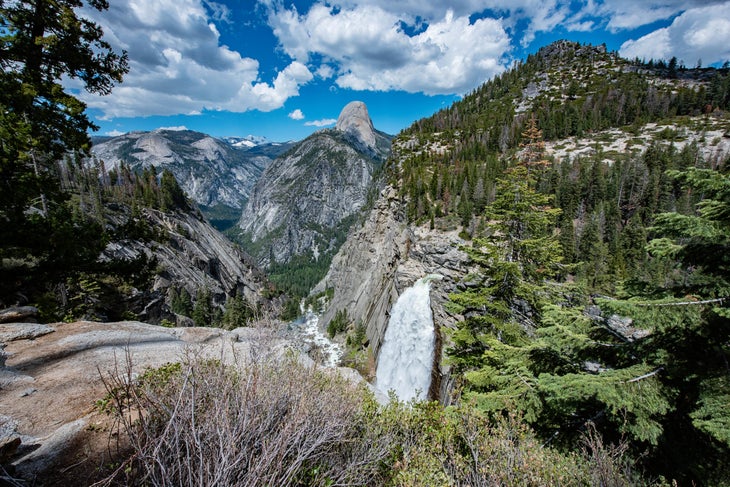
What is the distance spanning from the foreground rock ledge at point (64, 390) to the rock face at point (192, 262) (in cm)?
3697

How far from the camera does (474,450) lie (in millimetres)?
6855

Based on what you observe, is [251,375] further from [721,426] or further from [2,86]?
[2,86]

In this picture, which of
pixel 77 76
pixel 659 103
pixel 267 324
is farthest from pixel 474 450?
pixel 659 103

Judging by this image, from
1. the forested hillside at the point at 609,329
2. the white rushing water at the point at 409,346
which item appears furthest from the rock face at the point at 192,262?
the forested hillside at the point at 609,329

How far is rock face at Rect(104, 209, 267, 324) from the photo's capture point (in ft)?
209

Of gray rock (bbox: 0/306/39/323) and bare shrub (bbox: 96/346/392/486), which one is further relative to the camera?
gray rock (bbox: 0/306/39/323)

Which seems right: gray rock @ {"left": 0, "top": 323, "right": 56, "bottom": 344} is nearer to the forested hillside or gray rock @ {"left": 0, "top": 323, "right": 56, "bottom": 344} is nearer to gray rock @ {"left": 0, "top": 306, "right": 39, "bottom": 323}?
gray rock @ {"left": 0, "top": 306, "right": 39, "bottom": 323}

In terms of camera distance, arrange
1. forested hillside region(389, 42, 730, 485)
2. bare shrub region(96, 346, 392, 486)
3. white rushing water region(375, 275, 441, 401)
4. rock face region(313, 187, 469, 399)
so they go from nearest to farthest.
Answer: bare shrub region(96, 346, 392, 486)
forested hillside region(389, 42, 730, 485)
white rushing water region(375, 275, 441, 401)
rock face region(313, 187, 469, 399)

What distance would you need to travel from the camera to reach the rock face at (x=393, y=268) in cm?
3412

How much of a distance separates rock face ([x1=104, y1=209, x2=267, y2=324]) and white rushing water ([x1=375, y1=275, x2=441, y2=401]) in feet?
110

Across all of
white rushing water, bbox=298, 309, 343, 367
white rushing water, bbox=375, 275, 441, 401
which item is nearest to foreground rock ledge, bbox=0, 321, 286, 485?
white rushing water, bbox=298, 309, 343, 367

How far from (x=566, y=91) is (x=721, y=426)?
148 meters

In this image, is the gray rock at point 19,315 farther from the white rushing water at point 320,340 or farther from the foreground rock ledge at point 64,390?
the white rushing water at point 320,340

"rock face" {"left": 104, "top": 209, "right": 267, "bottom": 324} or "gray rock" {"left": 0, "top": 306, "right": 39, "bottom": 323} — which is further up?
"gray rock" {"left": 0, "top": 306, "right": 39, "bottom": 323}
